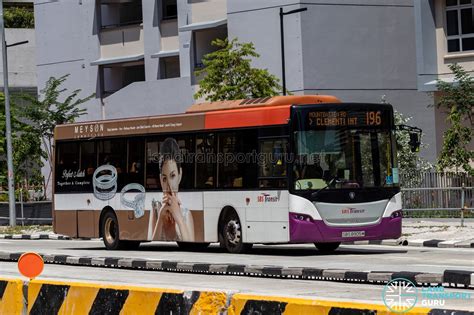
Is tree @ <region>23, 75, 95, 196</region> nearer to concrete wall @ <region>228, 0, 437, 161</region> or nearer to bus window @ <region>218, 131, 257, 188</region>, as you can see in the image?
concrete wall @ <region>228, 0, 437, 161</region>

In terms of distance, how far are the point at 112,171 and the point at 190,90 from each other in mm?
24039

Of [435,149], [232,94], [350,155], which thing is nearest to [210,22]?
[232,94]

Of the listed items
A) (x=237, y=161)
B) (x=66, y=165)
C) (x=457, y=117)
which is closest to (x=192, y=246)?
(x=66, y=165)

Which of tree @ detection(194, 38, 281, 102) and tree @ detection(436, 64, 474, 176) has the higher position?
tree @ detection(194, 38, 281, 102)

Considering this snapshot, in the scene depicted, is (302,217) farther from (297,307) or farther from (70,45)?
(70,45)

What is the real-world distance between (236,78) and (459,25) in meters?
8.72

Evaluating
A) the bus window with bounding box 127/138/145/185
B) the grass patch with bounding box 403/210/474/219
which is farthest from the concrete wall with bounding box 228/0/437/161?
the bus window with bounding box 127/138/145/185

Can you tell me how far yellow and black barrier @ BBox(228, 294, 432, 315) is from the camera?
8.11 m

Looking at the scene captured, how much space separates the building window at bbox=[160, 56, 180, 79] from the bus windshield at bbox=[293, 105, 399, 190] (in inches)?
1272

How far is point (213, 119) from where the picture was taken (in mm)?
24812

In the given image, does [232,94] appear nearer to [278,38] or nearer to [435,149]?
[278,38]

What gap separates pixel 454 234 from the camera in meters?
29.0

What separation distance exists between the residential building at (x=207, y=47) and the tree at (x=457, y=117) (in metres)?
3.19

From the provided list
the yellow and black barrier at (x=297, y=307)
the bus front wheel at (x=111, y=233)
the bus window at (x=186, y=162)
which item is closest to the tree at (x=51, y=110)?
the bus front wheel at (x=111, y=233)
